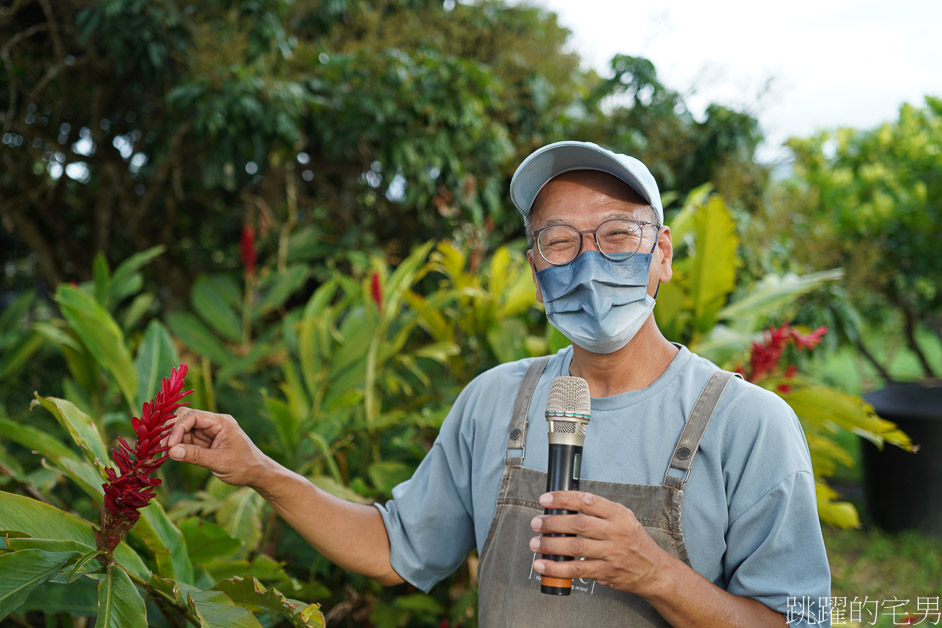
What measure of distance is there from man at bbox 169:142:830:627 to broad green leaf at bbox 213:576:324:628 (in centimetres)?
15

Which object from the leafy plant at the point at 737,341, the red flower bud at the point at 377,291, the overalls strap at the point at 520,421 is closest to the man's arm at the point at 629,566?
the overalls strap at the point at 520,421

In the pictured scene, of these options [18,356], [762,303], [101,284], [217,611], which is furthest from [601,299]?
[18,356]

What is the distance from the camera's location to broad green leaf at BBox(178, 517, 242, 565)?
192 centimetres

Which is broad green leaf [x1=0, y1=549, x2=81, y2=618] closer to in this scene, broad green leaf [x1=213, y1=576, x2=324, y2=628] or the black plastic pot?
broad green leaf [x1=213, y1=576, x2=324, y2=628]

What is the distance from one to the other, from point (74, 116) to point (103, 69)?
3.01 ft

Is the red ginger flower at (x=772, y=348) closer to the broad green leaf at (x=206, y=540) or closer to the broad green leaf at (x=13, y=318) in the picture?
the broad green leaf at (x=206, y=540)

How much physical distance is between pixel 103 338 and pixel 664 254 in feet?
6.34

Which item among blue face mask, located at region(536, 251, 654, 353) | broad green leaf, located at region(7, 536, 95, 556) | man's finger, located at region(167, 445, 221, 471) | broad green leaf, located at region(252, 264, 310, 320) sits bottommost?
broad green leaf, located at region(7, 536, 95, 556)

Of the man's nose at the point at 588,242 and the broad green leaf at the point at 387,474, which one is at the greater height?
the man's nose at the point at 588,242

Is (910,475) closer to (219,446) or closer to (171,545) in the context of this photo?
(171,545)

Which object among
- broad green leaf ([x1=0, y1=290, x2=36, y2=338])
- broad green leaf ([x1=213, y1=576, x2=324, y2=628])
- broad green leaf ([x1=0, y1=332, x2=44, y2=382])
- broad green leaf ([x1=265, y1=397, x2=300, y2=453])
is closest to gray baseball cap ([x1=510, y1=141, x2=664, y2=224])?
broad green leaf ([x1=213, y1=576, x2=324, y2=628])

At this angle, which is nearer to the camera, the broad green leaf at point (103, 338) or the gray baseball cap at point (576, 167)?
the gray baseball cap at point (576, 167)

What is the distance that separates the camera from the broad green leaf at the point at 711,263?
262cm

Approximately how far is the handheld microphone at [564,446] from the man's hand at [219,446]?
1.97 feet
